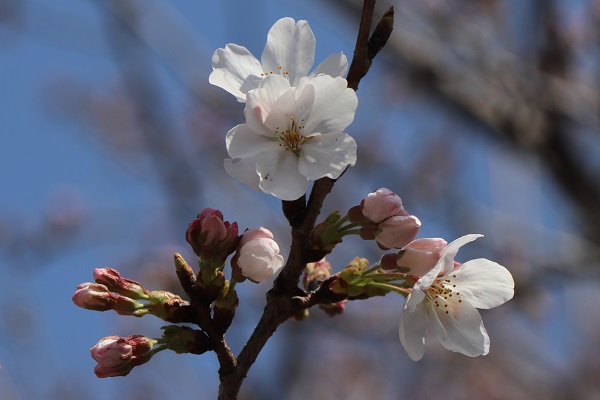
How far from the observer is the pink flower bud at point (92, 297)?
145 centimetres

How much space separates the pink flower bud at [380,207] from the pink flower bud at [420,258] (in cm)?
8

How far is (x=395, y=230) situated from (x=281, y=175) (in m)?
0.25

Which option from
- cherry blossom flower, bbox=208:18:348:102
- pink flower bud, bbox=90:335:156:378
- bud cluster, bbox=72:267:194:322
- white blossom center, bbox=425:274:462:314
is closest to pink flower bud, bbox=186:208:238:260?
bud cluster, bbox=72:267:194:322

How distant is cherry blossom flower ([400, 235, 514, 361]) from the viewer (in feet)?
4.82

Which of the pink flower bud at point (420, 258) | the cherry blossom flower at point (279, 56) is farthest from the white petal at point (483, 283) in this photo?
the cherry blossom flower at point (279, 56)

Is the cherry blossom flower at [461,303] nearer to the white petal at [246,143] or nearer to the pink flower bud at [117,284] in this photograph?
the white petal at [246,143]

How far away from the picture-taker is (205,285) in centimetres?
139

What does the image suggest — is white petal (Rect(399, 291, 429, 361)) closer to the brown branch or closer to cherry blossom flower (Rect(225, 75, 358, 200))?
the brown branch

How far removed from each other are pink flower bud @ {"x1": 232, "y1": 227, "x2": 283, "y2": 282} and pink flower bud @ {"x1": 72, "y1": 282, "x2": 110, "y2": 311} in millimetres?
278

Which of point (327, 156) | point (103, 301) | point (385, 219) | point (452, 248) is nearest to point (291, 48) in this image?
point (327, 156)

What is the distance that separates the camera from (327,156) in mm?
1385

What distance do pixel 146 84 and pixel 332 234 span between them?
11.6 feet

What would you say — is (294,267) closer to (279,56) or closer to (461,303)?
(461,303)

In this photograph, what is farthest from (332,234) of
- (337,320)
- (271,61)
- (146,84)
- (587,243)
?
(337,320)
